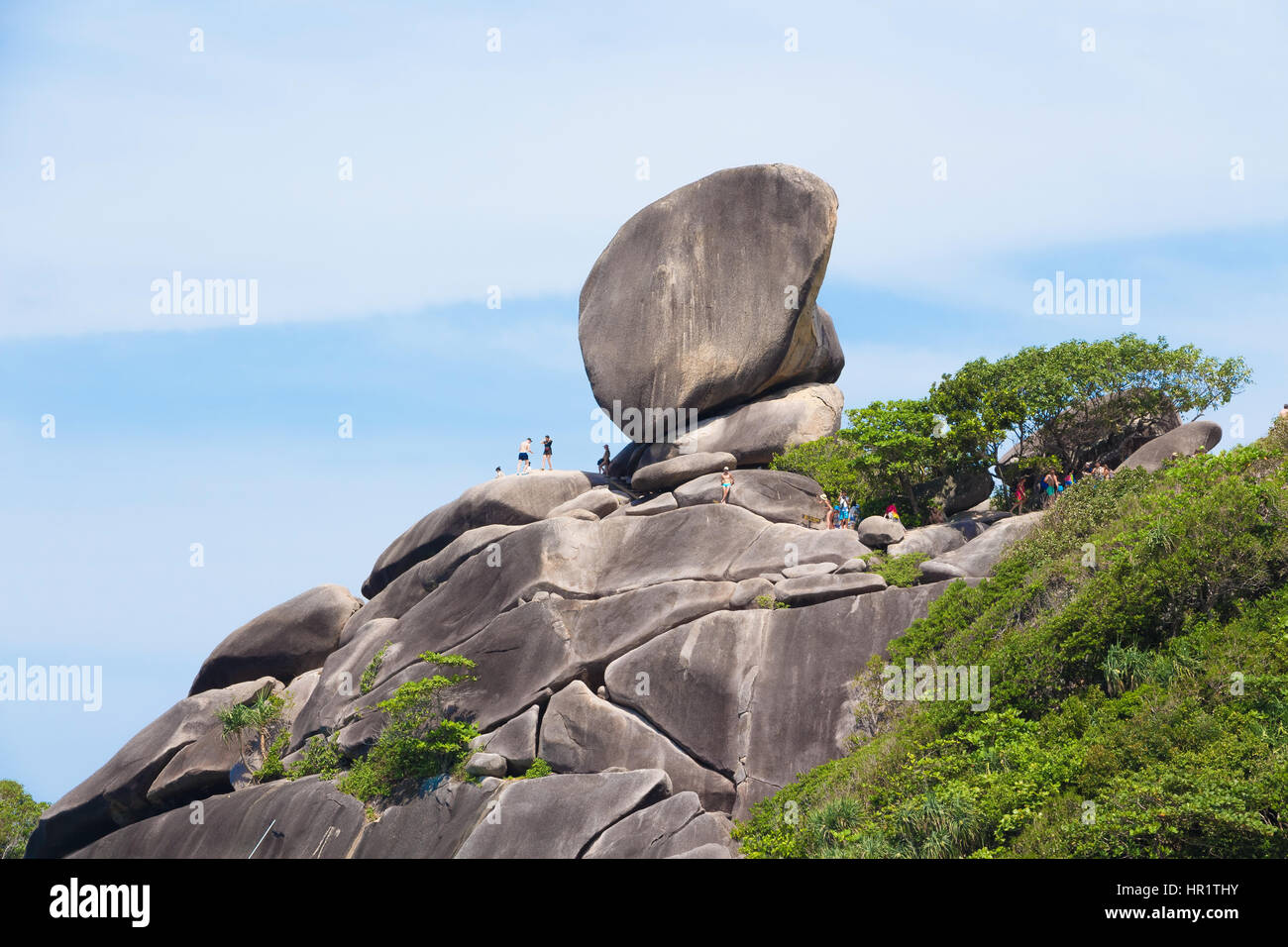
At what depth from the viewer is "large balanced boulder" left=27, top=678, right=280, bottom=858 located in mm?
35719

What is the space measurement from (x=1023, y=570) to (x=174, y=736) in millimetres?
23238

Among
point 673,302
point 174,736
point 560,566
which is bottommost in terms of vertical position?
point 174,736

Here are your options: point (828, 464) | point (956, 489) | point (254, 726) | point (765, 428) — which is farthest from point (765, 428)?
point (254, 726)

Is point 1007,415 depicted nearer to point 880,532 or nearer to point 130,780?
point 880,532

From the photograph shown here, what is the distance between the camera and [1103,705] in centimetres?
2264

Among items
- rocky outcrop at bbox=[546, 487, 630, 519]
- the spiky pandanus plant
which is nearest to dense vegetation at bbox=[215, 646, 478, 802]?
the spiky pandanus plant

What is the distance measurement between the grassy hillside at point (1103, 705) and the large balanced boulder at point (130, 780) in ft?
57.5

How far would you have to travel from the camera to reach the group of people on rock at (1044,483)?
111 feet

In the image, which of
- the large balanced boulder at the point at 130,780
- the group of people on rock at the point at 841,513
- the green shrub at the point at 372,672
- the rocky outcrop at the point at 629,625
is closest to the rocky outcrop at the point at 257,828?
the rocky outcrop at the point at 629,625

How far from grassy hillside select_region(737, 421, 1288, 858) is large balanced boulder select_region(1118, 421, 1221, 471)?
4049mm

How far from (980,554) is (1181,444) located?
6.92 metres
